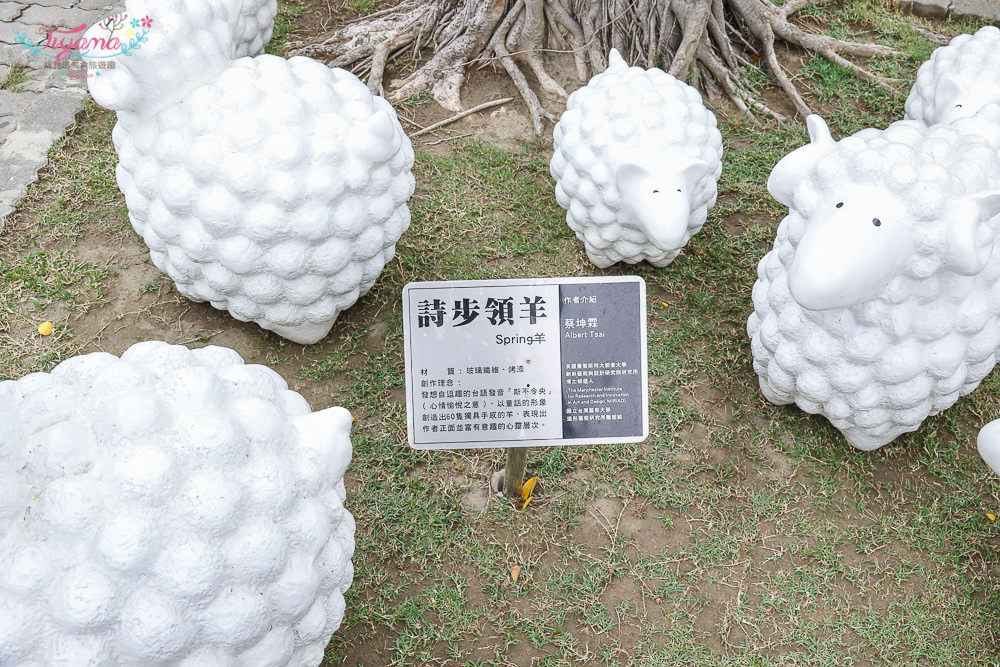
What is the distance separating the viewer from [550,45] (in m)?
4.68

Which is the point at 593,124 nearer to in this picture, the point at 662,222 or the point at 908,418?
the point at 662,222

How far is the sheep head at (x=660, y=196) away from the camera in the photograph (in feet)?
10.3

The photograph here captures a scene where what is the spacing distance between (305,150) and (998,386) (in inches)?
111

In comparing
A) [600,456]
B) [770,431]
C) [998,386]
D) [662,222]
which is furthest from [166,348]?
[998,386]

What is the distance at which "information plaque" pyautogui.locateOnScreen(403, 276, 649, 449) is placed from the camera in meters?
2.36

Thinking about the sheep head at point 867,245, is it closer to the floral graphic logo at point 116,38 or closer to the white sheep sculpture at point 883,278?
the white sheep sculpture at point 883,278

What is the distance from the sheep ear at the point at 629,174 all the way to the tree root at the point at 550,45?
4.15 feet

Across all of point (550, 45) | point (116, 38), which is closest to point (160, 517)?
point (116, 38)

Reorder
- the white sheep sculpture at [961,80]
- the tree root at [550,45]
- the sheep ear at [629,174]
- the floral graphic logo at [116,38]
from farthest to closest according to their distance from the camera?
the tree root at [550,45]
the white sheep sculpture at [961,80]
the sheep ear at [629,174]
the floral graphic logo at [116,38]

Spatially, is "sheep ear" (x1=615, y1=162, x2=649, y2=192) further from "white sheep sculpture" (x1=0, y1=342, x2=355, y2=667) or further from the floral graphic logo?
the floral graphic logo

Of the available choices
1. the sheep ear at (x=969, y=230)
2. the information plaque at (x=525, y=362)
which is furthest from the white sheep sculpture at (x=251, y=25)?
the sheep ear at (x=969, y=230)

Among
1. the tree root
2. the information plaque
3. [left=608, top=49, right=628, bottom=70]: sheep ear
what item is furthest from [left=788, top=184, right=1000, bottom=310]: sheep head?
the tree root

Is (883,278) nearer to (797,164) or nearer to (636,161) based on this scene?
(797,164)

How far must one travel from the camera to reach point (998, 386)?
3410 mm
